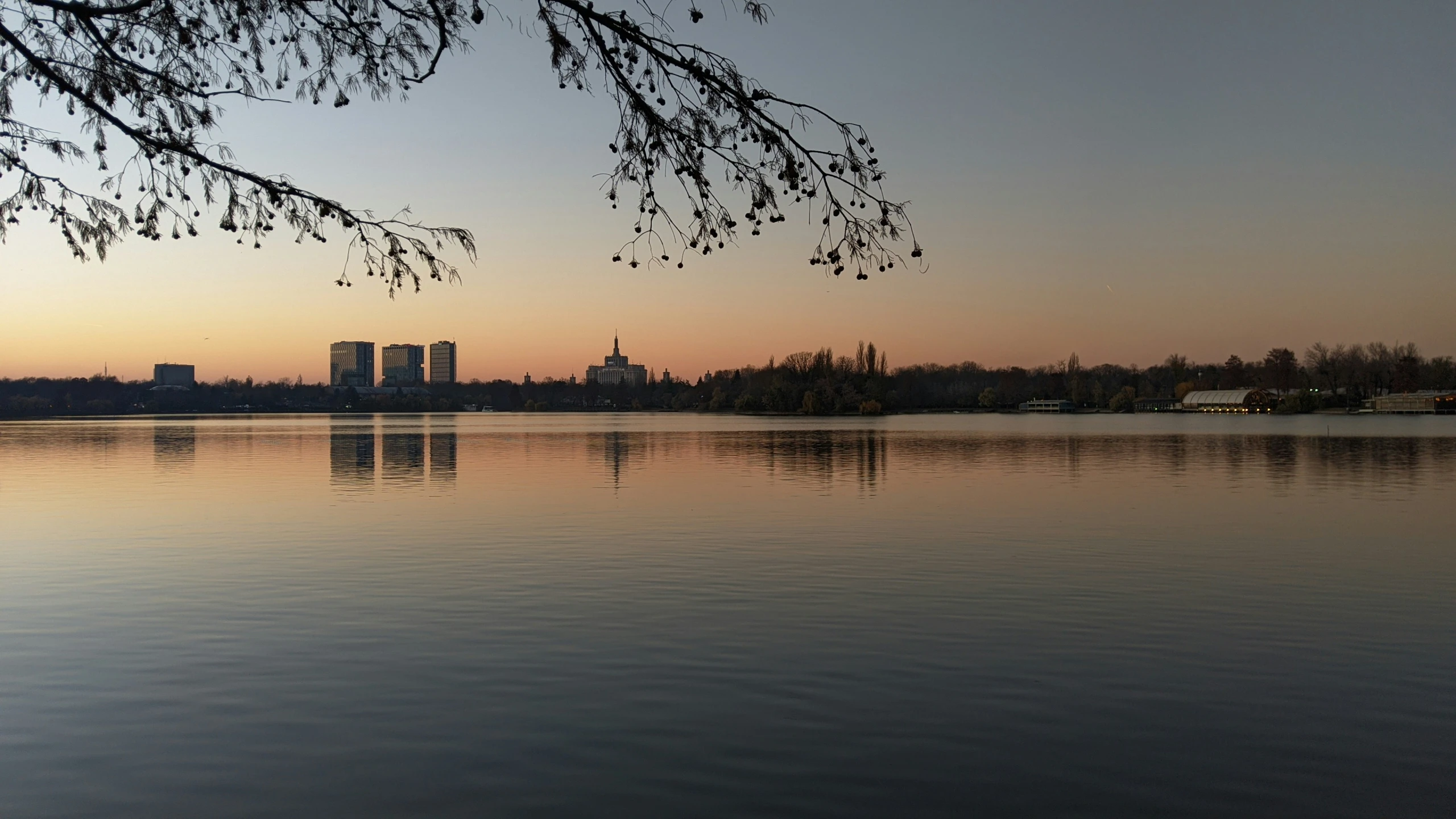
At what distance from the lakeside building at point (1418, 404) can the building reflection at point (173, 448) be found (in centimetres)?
16557

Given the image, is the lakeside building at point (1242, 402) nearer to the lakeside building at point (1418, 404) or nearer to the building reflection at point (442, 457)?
the lakeside building at point (1418, 404)

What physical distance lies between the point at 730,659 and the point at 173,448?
190 ft

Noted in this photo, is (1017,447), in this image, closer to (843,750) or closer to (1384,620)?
(1384,620)

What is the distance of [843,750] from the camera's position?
25.8 feet

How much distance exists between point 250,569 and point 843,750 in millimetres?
12485

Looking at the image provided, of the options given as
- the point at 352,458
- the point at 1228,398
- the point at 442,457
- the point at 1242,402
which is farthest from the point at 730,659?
the point at 1228,398

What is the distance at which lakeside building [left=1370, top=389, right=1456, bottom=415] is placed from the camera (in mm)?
164875

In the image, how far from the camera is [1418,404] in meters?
168

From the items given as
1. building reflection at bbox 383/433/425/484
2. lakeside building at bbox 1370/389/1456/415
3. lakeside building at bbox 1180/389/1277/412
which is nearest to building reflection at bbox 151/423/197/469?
building reflection at bbox 383/433/425/484

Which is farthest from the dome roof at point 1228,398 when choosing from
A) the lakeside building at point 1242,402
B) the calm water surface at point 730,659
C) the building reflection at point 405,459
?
the calm water surface at point 730,659

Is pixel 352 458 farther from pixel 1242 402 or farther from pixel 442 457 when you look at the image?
pixel 1242 402

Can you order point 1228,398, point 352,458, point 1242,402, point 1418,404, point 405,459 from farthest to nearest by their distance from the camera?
point 1228,398, point 1242,402, point 1418,404, point 352,458, point 405,459

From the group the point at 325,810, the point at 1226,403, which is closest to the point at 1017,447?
the point at 325,810

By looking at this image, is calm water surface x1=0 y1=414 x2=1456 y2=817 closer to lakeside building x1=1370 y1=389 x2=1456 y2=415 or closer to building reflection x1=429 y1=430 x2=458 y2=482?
building reflection x1=429 y1=430 x2=458 y2=482
